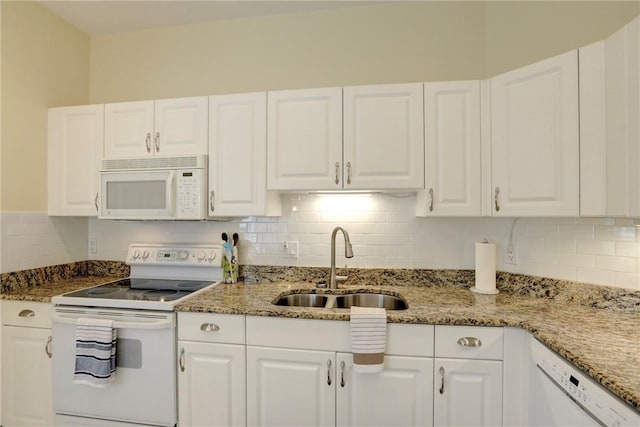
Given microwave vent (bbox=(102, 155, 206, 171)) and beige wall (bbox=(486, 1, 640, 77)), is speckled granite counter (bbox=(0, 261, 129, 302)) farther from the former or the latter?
beige wall (bbox=(486, 1, 640, 77))

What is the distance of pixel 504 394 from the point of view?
4.85 ft

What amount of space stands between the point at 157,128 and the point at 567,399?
248cm

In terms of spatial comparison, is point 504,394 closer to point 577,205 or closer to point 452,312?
point 452,312

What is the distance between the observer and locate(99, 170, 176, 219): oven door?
A: 2.04 meters

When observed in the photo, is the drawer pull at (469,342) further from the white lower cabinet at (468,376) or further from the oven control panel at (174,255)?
the oven control panel at (174,255)

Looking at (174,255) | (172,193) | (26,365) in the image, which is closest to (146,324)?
(174,255)

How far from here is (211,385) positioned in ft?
5.52

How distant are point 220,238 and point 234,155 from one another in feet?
2.17

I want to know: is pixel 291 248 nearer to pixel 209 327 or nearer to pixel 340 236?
pixel 340 236

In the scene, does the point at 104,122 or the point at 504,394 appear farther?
the point at 104,122

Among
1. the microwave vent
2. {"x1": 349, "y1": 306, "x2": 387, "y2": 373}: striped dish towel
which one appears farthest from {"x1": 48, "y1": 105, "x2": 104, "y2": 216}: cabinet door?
{"x1": 349, "y1": 306, "x2": 387, "y2": 373}: striped dish towel

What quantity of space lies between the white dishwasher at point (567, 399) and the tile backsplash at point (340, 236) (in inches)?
27.0

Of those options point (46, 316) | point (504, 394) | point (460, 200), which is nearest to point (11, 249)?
point (46, 316)

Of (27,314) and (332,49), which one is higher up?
(332,49)
